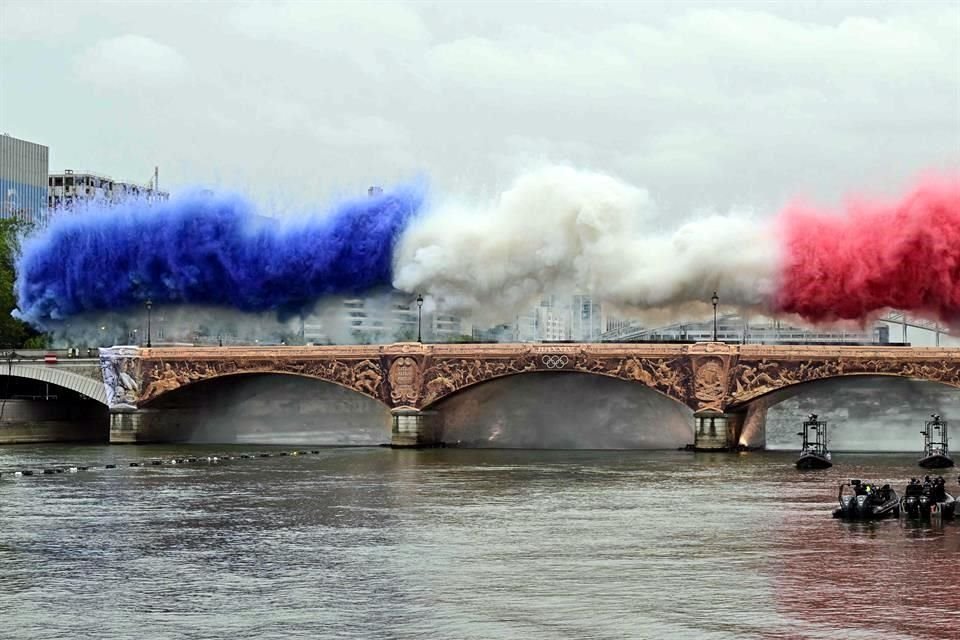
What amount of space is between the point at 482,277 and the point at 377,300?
38.9 ft

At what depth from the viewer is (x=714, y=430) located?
99.7 m

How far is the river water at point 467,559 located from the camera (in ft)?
125

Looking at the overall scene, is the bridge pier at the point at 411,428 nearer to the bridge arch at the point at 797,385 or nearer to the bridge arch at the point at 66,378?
the bridge arch at the point at 797,385

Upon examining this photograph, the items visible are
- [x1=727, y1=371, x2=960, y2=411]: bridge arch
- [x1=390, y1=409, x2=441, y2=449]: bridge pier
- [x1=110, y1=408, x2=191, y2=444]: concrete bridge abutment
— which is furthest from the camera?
[x1=110, y1=408, x2=191, y2=444]: concrete bridge abutment

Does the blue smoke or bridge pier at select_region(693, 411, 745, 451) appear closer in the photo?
bridge pier at select_region(693, 411, 745, 451)

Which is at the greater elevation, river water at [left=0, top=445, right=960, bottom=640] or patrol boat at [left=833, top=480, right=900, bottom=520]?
patrol boat at [left=833, top=480, right=900, bottom=520]

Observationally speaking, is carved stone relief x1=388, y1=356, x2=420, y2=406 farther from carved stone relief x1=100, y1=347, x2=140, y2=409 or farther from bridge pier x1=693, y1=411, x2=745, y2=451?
carved stone relief x1=100, y1=347, x2=140, y2=409

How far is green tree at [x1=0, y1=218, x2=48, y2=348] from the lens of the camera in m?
143

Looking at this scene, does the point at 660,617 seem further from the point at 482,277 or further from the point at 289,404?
the point at 289,404

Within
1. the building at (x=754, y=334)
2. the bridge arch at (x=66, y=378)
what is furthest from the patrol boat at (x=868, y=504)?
the bridge arch at (x=66, y=378)

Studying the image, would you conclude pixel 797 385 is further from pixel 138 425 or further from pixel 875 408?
pixel 138 425

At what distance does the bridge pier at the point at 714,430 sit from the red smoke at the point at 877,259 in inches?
341

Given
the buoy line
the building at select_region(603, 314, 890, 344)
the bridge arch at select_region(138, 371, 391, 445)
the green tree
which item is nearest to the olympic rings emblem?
the buoy line

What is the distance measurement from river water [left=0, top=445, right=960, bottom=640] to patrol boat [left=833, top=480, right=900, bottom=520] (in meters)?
0.89
